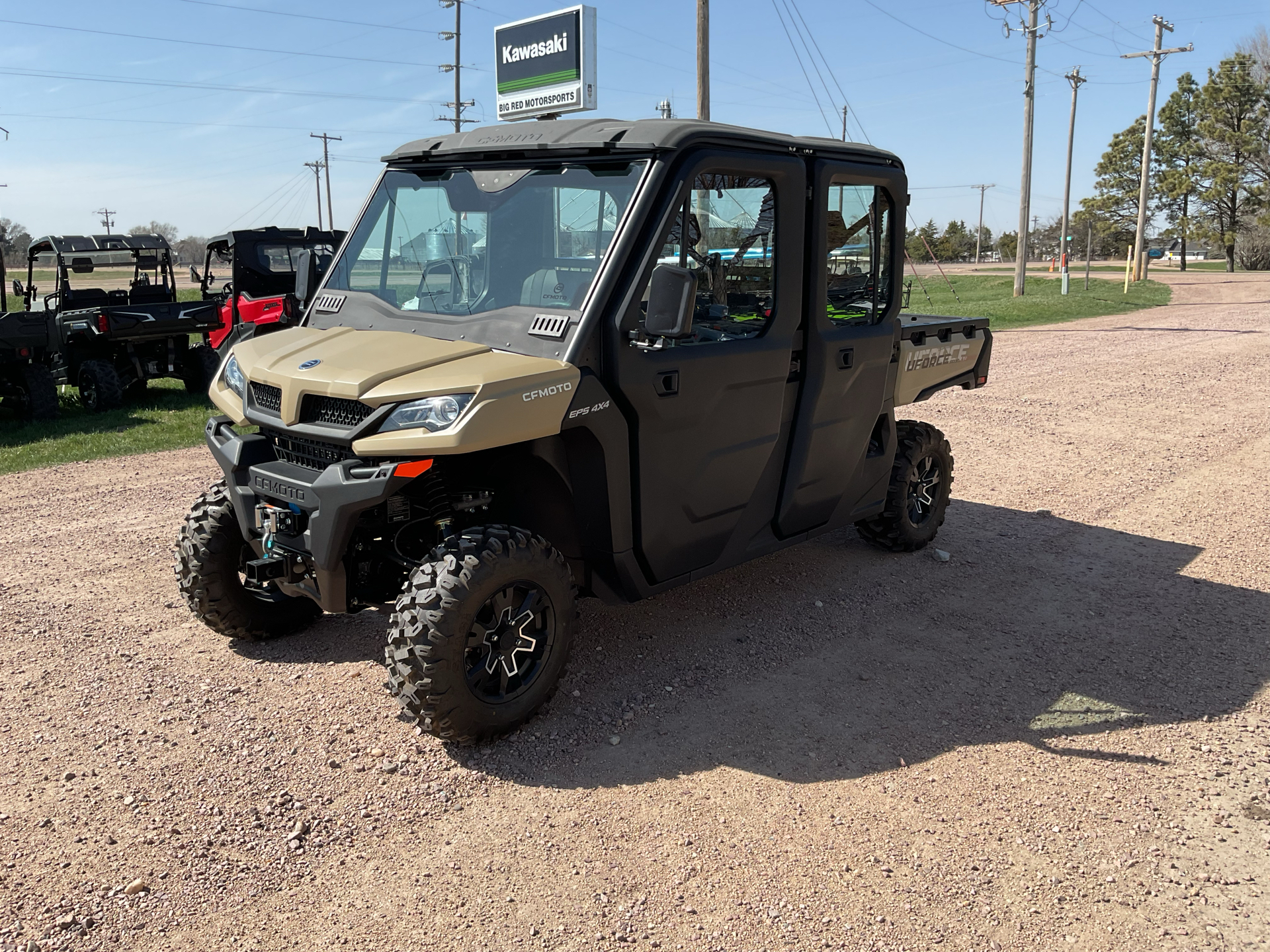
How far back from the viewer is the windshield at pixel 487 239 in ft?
13.6

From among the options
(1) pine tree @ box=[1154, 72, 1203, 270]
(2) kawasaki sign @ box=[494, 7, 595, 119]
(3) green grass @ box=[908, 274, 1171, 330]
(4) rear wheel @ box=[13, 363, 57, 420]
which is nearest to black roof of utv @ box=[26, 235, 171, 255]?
(4) rear wheel @ box=[13, 363, 57, 420]

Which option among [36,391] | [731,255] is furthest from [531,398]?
[36,391]

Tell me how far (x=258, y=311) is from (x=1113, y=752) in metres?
12.4

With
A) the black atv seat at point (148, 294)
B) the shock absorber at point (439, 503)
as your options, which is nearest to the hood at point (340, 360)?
the shock absorber at point (439, 503)

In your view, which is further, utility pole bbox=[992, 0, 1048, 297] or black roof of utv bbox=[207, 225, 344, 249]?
utility pole bbox=[992, 0, 1048, 297]

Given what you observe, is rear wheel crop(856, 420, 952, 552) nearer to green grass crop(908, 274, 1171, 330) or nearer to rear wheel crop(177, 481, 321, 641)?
rear wheel crop(177, 481, 321, 641)

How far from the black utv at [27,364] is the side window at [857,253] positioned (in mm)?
9852

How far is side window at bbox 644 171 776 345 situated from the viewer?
14.4ft

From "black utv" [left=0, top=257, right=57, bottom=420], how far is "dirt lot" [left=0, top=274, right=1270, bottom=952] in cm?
572

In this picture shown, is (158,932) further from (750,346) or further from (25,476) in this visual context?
(25,476)

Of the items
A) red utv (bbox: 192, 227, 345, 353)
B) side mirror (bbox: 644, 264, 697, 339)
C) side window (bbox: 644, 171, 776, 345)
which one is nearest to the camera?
side mirror (bbox: 644, 264, 697, 339)

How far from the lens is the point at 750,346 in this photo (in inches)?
183

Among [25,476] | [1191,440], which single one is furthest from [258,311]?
[1191,440]

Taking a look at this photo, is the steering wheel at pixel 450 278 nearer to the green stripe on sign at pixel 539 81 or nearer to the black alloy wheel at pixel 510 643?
the black alloy wheel at pixel 510 643
